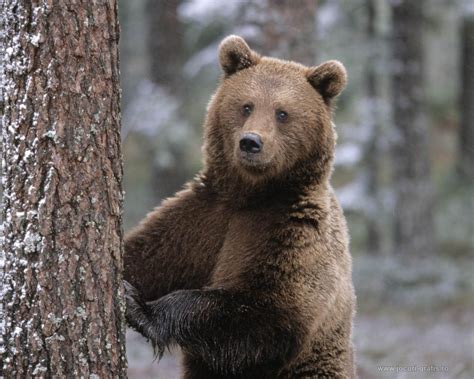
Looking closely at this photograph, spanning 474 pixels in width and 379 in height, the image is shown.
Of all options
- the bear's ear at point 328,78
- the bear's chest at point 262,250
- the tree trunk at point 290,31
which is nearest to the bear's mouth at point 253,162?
the bear's chest at point 262,250

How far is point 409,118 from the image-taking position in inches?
571

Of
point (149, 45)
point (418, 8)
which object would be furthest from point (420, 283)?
point (149, 45)

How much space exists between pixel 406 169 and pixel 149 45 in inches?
256

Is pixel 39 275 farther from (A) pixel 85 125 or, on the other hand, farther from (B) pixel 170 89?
(B) pixel 170 89

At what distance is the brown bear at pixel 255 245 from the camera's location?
445cm

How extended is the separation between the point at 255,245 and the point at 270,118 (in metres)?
0.96

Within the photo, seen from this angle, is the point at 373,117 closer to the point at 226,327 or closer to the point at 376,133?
the point at 376,133

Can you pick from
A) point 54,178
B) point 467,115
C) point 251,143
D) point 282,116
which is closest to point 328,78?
point 282,116

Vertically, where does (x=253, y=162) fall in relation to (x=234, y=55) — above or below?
below

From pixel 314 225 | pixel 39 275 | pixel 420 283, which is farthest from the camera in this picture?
pixel 420 283

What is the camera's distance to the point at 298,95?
16.9 feet

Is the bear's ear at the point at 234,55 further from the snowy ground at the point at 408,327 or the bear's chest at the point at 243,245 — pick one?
the snowy ground at the point at 408,327

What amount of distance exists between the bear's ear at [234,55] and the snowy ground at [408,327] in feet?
13.3

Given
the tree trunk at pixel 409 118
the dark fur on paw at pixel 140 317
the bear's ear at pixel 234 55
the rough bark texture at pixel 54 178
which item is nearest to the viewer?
the rough bark texture at pixel 54 178
